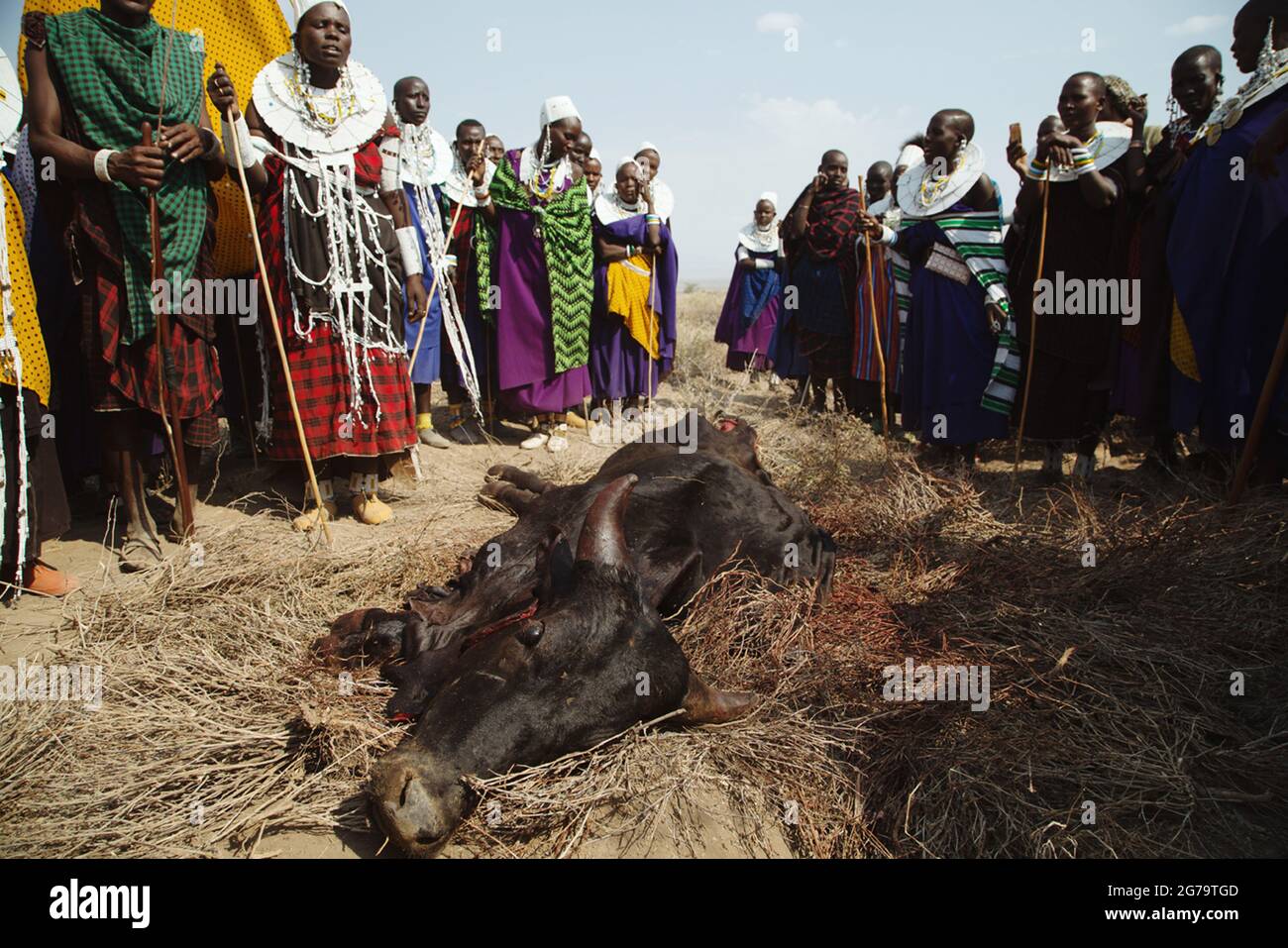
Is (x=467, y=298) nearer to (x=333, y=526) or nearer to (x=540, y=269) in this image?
(x=540, y=269)

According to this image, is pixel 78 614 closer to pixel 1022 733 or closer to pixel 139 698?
pixel 139 698

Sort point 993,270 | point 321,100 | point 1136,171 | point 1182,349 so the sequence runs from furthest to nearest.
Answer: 1. point 993,270
2. point 1136,171
3. point 1182,349
4. point 321,100

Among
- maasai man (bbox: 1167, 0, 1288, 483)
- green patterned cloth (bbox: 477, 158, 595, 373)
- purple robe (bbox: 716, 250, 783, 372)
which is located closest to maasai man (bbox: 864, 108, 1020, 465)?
maasai man (bbox: 1167, 0, 1288, 483)

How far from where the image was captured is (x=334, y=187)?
450 cm

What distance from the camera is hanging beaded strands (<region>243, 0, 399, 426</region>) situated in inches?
173

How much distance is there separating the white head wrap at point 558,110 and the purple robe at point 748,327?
193 inches

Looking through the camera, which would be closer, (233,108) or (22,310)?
(22,310)

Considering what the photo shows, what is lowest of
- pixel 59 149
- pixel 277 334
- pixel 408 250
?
pixel 277 334

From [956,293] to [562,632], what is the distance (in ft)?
15.8

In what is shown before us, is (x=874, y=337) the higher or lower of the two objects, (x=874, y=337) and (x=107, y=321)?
the higher

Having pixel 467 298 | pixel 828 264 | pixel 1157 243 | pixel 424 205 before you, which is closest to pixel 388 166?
pixel 424 205

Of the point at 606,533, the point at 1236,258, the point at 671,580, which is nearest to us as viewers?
the point at 606,533

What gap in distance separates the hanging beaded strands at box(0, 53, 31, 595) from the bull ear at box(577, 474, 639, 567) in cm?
279

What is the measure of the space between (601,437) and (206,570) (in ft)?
15.3
